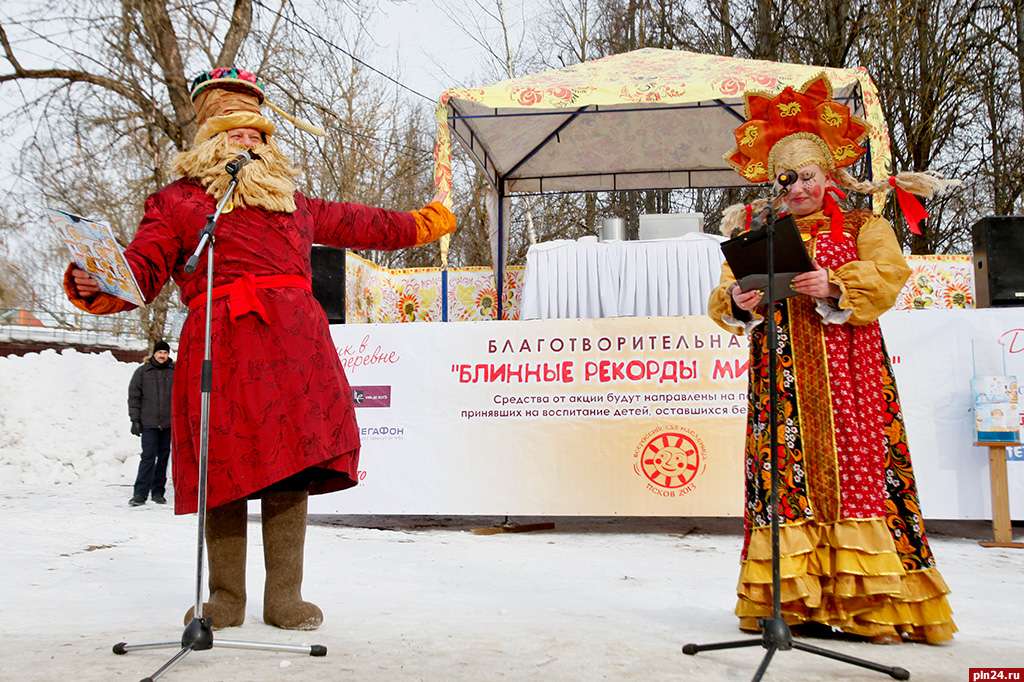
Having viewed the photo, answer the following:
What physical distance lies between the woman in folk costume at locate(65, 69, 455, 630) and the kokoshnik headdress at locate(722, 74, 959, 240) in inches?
70.0

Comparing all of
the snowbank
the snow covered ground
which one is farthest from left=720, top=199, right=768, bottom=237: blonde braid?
A: the snowbank

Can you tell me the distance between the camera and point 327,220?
3.55m

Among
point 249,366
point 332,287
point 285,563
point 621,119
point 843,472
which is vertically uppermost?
point 621,119

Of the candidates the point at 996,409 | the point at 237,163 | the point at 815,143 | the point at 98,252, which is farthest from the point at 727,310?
the point at 996,409

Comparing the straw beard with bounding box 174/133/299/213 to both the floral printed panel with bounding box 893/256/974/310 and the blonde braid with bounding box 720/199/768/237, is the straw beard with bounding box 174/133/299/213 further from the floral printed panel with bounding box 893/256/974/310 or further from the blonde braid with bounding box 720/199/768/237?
the floral printed panel with bounding box 893/256/974/310

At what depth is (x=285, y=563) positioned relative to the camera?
3.25 meters

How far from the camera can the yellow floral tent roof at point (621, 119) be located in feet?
26.0

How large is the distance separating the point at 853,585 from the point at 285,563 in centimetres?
200

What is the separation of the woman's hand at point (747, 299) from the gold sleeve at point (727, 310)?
15 cm

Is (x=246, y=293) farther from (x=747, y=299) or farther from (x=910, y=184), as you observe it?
(x=910, y=184)

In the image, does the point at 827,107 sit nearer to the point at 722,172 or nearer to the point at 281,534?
the point at 281,534

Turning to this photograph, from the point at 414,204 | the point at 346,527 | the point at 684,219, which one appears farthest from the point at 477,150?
the point at 414,204

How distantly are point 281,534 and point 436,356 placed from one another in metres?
3.40

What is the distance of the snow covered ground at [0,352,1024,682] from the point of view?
274 cm
